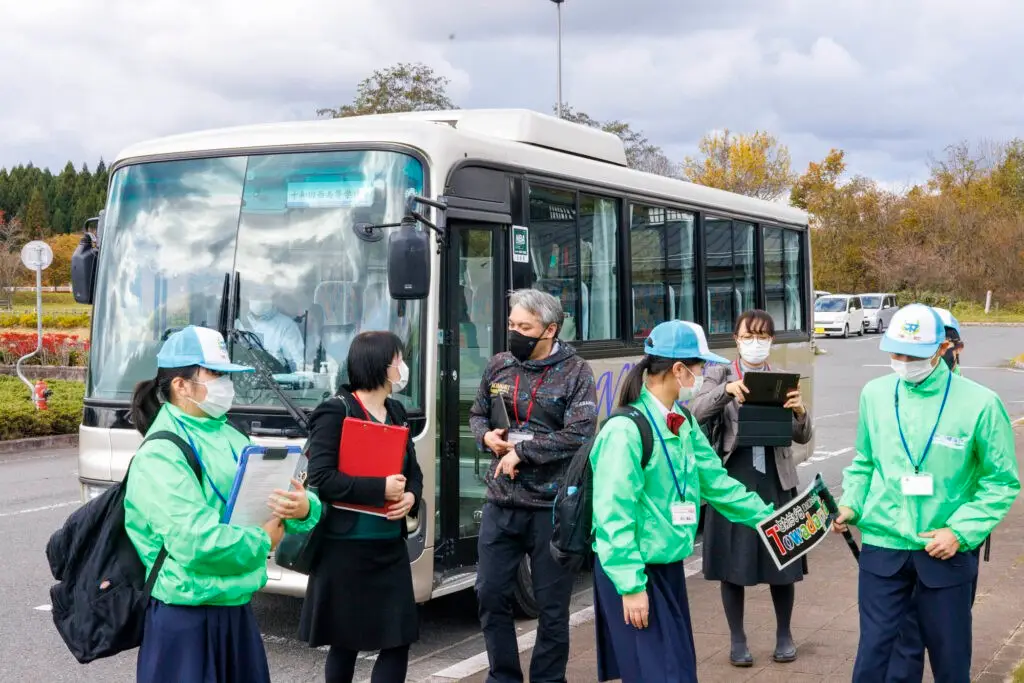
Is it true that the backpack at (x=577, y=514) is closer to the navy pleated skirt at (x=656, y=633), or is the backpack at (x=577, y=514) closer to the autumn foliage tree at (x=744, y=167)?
the navy pleated skirt at (x=656, y=633)

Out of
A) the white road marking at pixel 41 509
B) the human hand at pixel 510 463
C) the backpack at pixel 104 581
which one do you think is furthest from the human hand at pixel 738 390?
the white road marking at pixel 41 509

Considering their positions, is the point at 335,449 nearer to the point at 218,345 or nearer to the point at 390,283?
the point at 218,345

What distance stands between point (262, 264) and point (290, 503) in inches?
128

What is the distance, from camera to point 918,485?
451 centimetres

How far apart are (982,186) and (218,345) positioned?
70.7 metres

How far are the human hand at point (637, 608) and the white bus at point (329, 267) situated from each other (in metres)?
2.59

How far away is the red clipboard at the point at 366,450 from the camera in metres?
4.61

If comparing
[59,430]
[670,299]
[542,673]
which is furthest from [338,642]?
[59,430]

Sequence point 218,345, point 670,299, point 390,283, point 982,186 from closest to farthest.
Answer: point 218,345
point 390,283
point 670,299
point 982,186

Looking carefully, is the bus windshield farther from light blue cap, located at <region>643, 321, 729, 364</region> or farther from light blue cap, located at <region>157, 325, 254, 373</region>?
light blue cap, located at <region>157, 325, 254, 373</region>

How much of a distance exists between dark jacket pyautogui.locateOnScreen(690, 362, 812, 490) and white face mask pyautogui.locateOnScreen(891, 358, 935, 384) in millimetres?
1545

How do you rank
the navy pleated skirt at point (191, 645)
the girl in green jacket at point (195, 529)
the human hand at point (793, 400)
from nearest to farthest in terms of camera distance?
the girl in green jacket at point (195, 529) < the navy pleated skirt at point (191, 645) < the human hand at point (793, 400)

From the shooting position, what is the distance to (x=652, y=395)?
4344 mm

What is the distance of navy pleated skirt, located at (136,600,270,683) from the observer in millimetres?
3623
